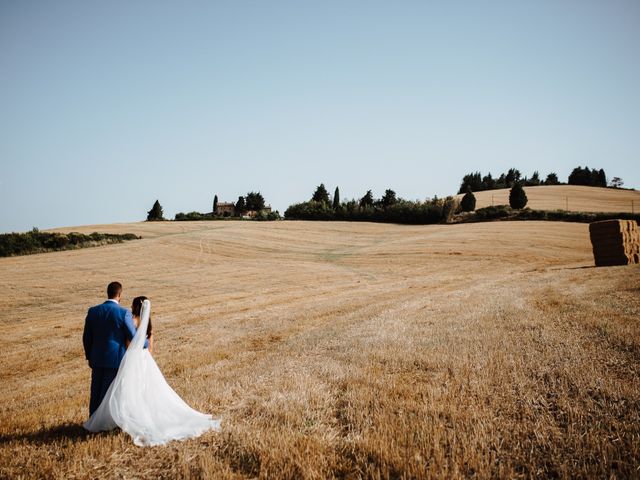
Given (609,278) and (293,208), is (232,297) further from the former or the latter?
(293,208)

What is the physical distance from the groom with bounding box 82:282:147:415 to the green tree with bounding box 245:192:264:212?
133 meters

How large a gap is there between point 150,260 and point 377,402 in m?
37.7

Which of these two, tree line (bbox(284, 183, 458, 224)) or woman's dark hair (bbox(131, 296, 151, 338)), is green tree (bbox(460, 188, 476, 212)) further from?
woman's dark hair (bbox(131, 296, 151, 338))

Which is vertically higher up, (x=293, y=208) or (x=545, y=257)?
(x=293, y=208)

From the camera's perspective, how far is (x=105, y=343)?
20.4 feet

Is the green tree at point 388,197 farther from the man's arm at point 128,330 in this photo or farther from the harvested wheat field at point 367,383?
the man's arm at point 128,330

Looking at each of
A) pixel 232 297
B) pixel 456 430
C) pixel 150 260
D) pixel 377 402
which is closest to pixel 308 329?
pixel 377 402

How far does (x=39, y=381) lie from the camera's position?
10.8m

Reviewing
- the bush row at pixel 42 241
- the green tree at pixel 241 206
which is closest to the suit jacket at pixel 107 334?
the bush row at pixel 42 241

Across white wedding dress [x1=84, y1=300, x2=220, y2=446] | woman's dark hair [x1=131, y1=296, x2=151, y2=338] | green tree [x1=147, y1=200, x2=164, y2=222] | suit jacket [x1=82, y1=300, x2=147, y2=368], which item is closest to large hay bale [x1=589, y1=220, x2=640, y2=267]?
white wedding dress [x1=84, y1=300, x2=220, y2=446]

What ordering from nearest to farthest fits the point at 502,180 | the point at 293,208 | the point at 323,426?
the point at 323,426 < the point at 293,208 < the point at 502,180

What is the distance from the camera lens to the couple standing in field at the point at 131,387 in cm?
566

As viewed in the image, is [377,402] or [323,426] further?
[377,402]

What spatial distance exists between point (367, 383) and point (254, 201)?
134564mm
